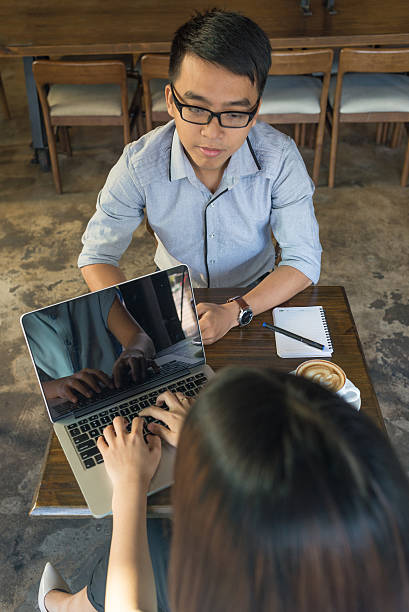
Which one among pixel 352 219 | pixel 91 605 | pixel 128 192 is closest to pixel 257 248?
pixel 128 192

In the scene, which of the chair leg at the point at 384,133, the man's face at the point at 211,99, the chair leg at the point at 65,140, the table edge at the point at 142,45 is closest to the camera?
the man's face at the point at 211,99

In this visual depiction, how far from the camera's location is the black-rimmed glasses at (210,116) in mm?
1203

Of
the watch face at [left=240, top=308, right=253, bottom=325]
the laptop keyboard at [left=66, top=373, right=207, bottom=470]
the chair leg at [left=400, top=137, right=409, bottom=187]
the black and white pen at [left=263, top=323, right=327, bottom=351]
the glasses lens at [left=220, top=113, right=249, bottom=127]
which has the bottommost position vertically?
the chair leg at [left=400, top=137, right=409, bottom=187]

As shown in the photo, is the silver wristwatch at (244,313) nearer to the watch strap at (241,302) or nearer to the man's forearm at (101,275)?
Result: the watch strap at (241,302)

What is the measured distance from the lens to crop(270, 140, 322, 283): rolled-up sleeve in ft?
4.61

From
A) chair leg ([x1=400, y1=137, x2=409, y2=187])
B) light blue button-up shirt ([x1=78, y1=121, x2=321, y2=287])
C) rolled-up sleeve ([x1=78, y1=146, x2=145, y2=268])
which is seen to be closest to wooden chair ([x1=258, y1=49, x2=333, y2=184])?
chair leg ([x1=400, y1=137, x2=409, y2=187])

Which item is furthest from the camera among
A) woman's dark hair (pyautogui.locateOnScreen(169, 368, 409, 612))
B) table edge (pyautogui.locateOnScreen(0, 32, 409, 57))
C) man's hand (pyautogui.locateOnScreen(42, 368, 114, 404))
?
table edge (pyautogui.locateOnScreen(0, 32, 409, 57))

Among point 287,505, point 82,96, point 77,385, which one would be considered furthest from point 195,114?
point 82,96

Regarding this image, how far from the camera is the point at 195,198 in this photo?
4.74ft

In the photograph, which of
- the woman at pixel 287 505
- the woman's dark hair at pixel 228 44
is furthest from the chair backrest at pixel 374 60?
Result: the woman at pixel 287 505

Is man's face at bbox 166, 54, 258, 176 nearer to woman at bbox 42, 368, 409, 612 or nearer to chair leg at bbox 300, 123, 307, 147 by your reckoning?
woman at bbox 42, 368, 409, 612

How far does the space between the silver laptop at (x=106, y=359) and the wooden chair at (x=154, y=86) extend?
6.38 ft

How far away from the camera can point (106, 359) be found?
1077mm

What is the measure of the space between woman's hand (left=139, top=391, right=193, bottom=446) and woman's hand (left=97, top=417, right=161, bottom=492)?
2 centimetres
